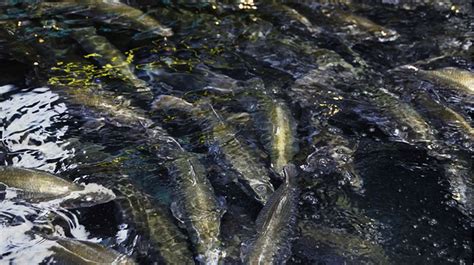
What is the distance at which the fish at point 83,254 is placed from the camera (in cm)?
324

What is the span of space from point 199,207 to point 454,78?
8.32 feet

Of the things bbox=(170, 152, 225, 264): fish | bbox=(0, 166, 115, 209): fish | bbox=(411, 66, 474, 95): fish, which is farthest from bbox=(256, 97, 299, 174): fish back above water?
bbox=(411, 66, 474, 95): fish

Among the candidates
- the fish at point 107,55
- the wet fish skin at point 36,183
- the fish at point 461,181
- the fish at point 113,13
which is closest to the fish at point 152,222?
the wet fish skin at point 36,183

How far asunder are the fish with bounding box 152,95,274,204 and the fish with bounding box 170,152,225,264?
0.23 meters

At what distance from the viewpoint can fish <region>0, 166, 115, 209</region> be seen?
3.81 meters

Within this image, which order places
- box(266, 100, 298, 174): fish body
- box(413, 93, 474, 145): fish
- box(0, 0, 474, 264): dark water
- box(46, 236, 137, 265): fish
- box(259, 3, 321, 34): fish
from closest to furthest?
box(46, 236, 137, 265): fish, box(0, 0, 474, 264): dark water, box(266, 100, 298, 174): fish body, box(413, 93, 474, 145): fish, box(259, 3, 321, 34): fish

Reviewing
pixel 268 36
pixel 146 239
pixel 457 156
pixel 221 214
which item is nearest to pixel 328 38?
pixel 268 36

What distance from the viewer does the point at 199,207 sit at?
375 centimetres

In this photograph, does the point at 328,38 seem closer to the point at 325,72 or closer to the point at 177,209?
the point at 325,72

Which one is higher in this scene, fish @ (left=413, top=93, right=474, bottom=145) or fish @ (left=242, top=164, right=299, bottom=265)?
fish @ (left=413, top=93, right=474, bottom=145)

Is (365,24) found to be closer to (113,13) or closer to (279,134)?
(279,134)

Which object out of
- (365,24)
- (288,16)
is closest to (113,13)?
(288,16)

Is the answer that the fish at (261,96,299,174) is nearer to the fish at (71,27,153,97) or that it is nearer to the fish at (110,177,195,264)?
the fish at (110,177,195,264)

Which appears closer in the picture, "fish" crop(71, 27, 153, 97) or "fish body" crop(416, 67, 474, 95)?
"fish body" crop(416, 67, 474, 95)
